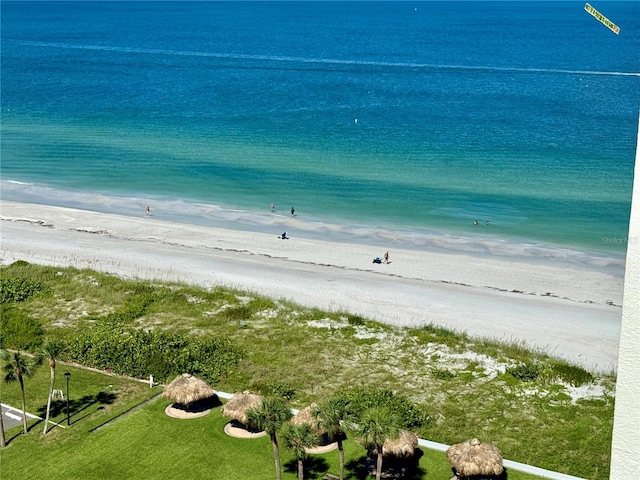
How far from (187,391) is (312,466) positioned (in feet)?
18.8

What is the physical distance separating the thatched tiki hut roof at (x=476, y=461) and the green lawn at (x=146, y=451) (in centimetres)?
137

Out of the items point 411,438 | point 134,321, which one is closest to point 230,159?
point 134,321

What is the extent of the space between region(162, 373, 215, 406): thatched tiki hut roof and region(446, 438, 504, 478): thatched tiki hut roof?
376 inches

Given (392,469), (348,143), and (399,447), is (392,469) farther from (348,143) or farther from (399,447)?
(348,143)

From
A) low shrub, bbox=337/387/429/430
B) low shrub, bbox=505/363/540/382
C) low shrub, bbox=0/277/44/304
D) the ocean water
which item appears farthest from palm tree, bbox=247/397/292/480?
the ocean water

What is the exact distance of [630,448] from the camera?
610 centimetres

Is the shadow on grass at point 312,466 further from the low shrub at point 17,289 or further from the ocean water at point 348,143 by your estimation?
the ocean water at point 348,143

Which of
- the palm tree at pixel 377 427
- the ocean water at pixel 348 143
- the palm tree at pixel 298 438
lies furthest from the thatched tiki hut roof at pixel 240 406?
the ocean water at pixel 348 143

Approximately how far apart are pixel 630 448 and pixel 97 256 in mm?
48305

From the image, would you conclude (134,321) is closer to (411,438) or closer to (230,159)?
(411,438)

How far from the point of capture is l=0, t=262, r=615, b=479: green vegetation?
89.8 ft

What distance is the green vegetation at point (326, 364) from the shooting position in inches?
1078

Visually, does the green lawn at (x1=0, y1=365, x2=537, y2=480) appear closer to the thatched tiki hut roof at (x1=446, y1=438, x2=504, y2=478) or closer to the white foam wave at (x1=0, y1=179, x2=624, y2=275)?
the thatched tiki hut roof at (x1=446, y1=438, x2=504, y2=478)

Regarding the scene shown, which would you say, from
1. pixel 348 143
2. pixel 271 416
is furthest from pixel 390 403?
pixel 348 143
